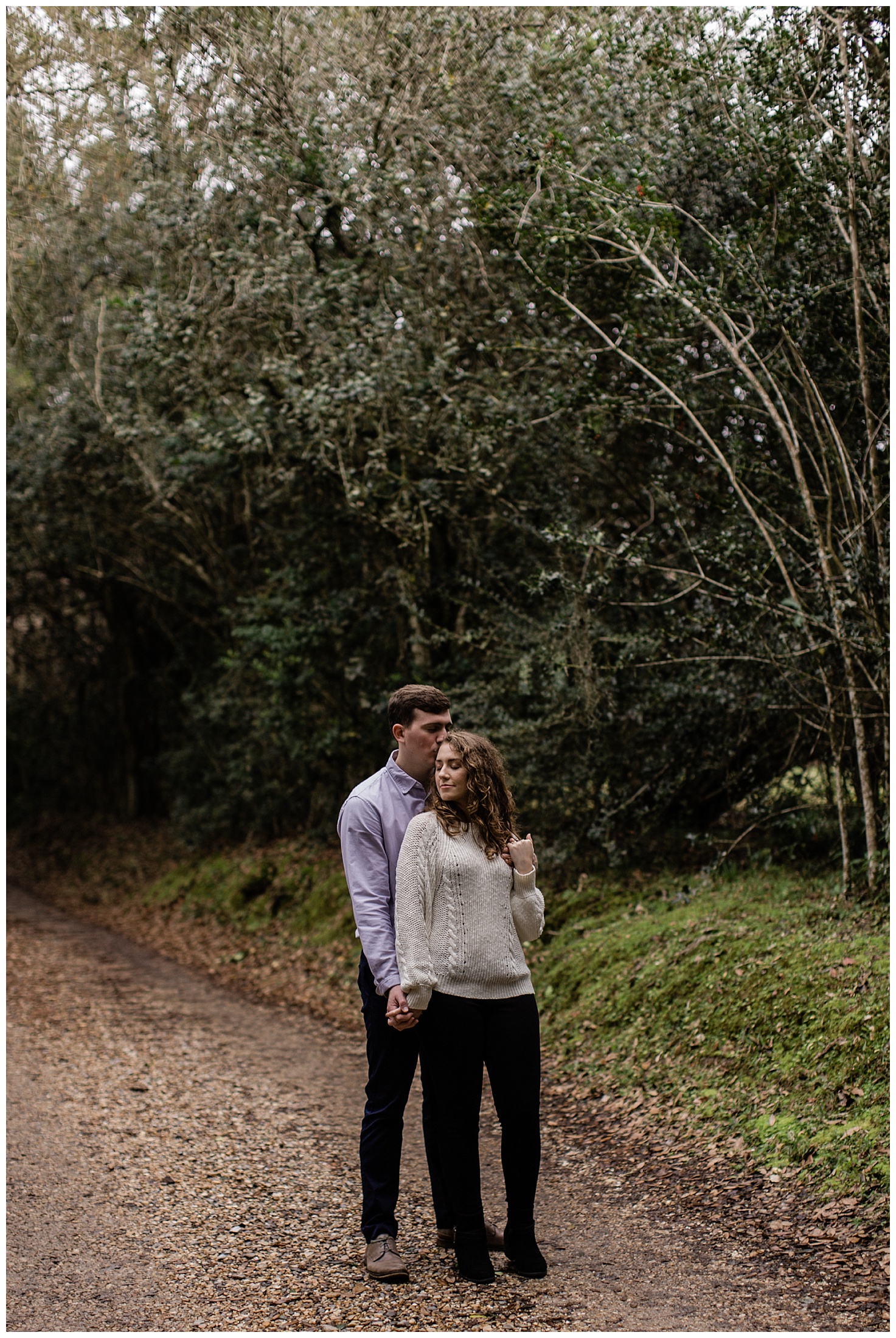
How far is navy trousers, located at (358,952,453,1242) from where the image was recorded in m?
4.05

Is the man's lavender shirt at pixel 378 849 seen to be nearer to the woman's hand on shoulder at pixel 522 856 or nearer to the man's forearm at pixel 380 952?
the man's forearm at pixel 380 952

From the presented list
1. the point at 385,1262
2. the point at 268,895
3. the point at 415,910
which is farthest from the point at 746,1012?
the point at 268,895

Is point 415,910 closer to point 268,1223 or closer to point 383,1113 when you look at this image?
point 383,1113

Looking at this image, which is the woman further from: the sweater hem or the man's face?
the man's face

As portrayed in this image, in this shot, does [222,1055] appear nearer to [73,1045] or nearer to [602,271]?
[73,1045]

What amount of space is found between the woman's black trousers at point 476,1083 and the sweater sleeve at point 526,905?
0.25 metres

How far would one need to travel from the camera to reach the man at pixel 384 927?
400 cm

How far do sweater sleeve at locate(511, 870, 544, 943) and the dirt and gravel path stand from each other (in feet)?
4.27

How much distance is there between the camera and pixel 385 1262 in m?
4.01

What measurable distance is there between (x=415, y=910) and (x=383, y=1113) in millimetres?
856

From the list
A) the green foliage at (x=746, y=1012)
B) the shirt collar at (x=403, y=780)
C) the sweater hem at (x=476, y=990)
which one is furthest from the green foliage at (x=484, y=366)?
the sweater hem at (x=476, y=990)

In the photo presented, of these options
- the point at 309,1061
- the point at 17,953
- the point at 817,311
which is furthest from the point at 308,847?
the point at 817,311

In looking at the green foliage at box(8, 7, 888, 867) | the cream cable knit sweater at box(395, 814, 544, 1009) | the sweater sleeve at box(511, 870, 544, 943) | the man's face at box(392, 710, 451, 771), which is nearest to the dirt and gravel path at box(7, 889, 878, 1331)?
the cream cable knit sweater at box(395, 814, 544, 1009)

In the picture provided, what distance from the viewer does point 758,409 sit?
25.8 feet
